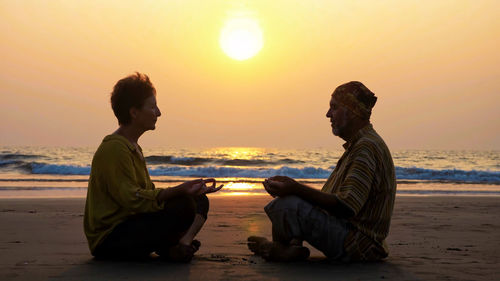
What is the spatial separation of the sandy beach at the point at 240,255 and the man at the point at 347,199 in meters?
0.18

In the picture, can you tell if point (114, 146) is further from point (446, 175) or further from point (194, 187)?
point (446, 175)

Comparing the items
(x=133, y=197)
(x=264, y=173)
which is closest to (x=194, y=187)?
(x=133, y=197)

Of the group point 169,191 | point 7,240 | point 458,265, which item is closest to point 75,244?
point 7,240

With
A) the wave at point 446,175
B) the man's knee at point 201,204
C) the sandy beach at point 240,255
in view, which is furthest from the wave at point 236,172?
the man's knee at point 201,204

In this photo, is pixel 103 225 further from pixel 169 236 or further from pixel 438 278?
pixel 438 278

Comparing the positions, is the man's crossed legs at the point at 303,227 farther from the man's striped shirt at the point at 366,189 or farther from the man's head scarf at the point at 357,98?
the man's head scarf at the point at 357,98

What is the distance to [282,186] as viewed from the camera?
14.7ft

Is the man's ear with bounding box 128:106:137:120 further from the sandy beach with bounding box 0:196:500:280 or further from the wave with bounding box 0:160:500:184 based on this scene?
→ the wave with bounding box 0:160:500:184

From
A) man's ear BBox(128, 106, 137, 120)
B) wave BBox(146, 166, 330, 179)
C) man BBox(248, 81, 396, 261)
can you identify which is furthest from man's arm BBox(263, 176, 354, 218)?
wave BBox(146, 166, 330, 179)

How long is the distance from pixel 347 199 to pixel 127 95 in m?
1.83

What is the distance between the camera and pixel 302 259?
490 centimetres

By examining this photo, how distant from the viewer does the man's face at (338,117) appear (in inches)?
184

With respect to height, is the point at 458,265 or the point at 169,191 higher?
the point at 169,191

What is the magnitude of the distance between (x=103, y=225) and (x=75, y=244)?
4.98ft
